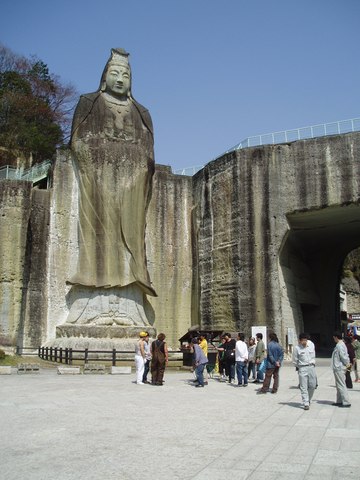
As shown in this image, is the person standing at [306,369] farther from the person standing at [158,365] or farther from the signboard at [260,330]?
the signboard at [260,330]

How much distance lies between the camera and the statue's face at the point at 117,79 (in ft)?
65.2

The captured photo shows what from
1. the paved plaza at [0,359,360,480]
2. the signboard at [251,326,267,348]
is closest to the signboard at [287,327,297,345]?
the signboard at [251,326,267,348]

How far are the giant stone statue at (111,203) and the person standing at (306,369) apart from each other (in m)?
10.9

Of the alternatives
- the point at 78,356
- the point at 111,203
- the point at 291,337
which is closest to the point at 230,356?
the point at 78,356

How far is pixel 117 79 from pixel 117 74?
197 millimetres

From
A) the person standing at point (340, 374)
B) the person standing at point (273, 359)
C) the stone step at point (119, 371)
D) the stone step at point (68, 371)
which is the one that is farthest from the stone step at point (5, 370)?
the person standing at point (340, 374)

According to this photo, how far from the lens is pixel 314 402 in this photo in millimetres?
8984

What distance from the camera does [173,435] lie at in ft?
19.8

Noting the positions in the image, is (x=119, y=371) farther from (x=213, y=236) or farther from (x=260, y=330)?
(x=213, y=236)

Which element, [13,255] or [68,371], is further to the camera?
[13,255]

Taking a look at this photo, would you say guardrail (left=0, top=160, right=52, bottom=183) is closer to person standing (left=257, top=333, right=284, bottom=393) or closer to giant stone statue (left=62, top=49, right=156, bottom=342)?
giant stone statue (left=62, top=49, right=156, bottom=342)

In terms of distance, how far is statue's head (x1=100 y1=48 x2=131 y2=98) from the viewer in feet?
65.2

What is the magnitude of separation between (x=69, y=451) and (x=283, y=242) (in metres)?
15.0

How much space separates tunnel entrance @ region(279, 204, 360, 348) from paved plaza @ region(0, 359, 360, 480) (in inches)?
408
